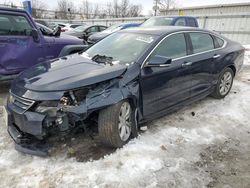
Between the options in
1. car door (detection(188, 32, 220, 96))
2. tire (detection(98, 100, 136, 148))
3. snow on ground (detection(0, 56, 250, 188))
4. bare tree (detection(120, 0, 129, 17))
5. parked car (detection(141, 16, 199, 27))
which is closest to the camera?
snow on ground (detection(0, 56, 250, 188))

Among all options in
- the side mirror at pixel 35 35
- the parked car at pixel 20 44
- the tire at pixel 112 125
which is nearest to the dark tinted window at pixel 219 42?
the tire at pixel 112 125

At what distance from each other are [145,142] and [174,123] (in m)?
0.91

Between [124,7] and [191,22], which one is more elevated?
[191,22]

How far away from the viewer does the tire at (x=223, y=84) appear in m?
5.47

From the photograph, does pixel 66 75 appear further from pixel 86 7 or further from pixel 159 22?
pixel 86 7

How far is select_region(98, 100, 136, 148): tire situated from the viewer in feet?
11.0

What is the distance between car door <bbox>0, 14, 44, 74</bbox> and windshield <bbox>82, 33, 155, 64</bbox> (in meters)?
1.94

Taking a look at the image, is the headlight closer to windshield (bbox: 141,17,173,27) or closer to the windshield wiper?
the windshield wiper

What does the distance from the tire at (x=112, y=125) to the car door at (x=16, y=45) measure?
3.36 m

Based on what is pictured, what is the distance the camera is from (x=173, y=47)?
4348 millimetres

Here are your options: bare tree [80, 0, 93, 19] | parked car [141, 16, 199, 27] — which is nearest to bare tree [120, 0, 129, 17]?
→ bare tree [80, 0, 93, 19]

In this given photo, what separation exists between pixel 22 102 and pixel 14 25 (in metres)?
3.17

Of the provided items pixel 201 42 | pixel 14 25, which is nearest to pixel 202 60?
pixel 201 42

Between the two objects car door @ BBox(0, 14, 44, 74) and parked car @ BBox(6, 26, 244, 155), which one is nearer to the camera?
parked car @ BBox(6, 26, 244, 155)
